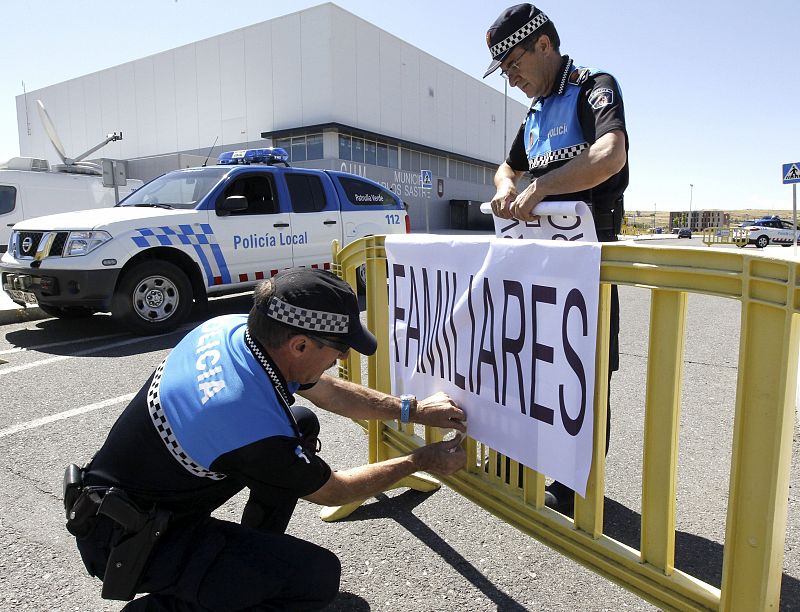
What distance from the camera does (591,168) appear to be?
2.05 metres

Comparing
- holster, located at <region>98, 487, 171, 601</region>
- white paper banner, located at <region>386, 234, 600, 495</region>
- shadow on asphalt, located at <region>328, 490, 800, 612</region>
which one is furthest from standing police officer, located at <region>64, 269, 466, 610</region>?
shadow on asphalt, located at <region>328, 490, 800, 612</region>

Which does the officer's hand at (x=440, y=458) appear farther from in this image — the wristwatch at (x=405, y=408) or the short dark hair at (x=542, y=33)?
the short dark hair at (x=542, y=33)

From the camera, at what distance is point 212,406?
5.16 feet

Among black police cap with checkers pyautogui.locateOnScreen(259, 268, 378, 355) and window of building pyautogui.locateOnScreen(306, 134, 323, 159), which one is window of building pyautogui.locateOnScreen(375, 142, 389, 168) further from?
black police cap with checkers pyautogui.locateOnScreen(259, 268, 378, 355)

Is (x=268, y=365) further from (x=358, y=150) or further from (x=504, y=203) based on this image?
(x=358, y=150)

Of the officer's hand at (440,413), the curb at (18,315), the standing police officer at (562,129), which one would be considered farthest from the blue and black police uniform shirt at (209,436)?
the curb at (18,315)

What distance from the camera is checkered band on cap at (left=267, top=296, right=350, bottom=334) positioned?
1641 millimetres

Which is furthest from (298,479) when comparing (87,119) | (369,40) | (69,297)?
(87,119)

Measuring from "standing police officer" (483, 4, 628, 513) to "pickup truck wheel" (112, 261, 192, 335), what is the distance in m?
4.63

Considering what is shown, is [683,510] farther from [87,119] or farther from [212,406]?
[87,119]

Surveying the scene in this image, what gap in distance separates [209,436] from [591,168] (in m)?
1.54

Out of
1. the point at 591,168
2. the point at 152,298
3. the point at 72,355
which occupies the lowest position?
the point at 72,355

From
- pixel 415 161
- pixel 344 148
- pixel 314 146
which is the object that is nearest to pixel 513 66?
pixel 344 148

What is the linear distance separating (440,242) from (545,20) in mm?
987
